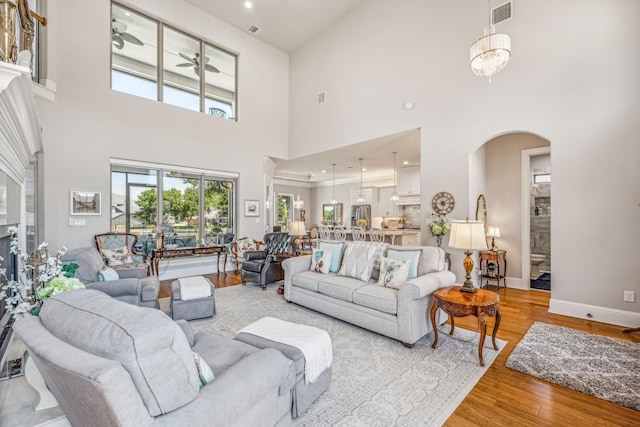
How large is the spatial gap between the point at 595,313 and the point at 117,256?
710 centimetres

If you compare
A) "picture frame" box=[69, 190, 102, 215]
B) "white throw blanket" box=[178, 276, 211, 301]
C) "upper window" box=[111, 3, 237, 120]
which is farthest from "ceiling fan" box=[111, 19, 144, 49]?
"white throw blanket" box=[178, 276, 211, 301]

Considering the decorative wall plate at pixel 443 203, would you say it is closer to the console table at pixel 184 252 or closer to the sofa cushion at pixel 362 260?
the sofa cushion at pixel 362 260

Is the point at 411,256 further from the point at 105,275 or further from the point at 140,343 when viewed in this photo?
the point at 105,275

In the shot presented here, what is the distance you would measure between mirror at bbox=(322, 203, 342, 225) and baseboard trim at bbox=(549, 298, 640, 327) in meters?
Result: 9.12

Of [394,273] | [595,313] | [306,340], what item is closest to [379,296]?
[394,273]

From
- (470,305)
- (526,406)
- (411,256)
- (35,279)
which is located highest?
(35,279)

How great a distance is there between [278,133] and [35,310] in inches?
275

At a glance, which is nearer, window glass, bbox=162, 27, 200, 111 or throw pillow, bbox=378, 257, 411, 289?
throw pillow, bbox=378, 257, 411, 289

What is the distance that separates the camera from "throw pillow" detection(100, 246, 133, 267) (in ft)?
15.8

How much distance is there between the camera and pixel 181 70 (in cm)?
658

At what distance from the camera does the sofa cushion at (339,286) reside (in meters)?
3.44

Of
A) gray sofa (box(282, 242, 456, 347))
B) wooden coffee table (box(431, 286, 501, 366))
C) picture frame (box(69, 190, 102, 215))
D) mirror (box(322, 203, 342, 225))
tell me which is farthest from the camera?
mirror (box(322, 203, 342, 225))

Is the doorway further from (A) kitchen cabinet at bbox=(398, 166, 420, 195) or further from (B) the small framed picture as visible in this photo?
(B) the small framed picture


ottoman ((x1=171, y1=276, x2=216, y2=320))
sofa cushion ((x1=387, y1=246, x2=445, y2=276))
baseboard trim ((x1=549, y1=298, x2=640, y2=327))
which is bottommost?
baseboard trim ((x1=549, y1=298, x2=640, y2=327))
